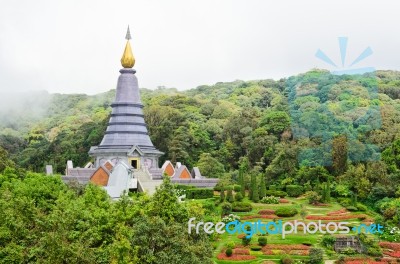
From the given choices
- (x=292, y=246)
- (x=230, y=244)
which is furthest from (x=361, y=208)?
(x=230, y=244)

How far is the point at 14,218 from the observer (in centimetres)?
2638

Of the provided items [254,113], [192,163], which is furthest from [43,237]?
[254,113]

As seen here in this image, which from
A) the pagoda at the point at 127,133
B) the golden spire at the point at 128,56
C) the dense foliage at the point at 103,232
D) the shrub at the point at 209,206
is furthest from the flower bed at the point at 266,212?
the golden spire at the point at 128,56

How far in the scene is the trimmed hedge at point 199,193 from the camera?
45062 millimetres

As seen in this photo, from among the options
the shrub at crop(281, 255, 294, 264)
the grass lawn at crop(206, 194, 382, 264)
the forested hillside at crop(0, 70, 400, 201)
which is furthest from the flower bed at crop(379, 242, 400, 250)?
the forested hillside at crop(0, 70, 400, 201)

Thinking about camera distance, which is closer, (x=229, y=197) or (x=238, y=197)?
(x=229, y=197)

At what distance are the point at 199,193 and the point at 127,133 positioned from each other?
1170 centimetres

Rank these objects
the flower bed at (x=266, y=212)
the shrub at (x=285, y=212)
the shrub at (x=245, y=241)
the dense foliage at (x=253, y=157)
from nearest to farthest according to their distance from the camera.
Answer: the dense foliage at (x=253, y=157) → the shrub at (x=245, y=241) → the shrub at (x=285, y=212) → the flower bed at (x=266, y=212)

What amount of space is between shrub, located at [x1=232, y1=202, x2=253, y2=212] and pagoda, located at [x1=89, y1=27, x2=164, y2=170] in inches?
458

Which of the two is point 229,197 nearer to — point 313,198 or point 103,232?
point 313,198

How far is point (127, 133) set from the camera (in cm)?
5453

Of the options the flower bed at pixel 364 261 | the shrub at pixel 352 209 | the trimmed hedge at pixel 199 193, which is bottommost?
the flower bed at pixel 364 261

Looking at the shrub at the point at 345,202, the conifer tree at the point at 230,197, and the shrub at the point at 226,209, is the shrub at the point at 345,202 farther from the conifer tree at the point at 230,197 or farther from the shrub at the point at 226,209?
the shrub at the point at 226,209

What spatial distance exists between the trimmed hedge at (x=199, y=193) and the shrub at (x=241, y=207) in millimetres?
3610
